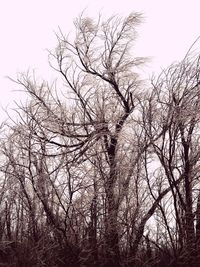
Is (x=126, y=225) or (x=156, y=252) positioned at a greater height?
(x=126, y=225)

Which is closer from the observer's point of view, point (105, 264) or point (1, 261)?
point (105, 264)

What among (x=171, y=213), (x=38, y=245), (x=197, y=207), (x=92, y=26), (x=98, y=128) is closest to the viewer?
(x=197, y=207)

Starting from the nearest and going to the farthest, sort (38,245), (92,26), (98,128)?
(38,245) < (98,128) < (92,26)

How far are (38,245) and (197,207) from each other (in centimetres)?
351

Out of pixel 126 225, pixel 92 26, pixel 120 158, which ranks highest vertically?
pixel 92 26

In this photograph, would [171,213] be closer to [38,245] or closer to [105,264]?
[105,264]

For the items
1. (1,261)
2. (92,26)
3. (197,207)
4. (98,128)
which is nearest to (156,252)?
(197,207)

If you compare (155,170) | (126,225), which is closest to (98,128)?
(155,170)

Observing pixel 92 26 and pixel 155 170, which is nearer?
pixel 155 170

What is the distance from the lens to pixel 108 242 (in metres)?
7.82

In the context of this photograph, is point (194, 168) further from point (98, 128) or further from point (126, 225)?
point (98, 128)

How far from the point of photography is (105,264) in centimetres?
791

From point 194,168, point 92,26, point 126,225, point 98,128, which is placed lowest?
point 126,225

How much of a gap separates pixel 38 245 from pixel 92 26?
217 inches
